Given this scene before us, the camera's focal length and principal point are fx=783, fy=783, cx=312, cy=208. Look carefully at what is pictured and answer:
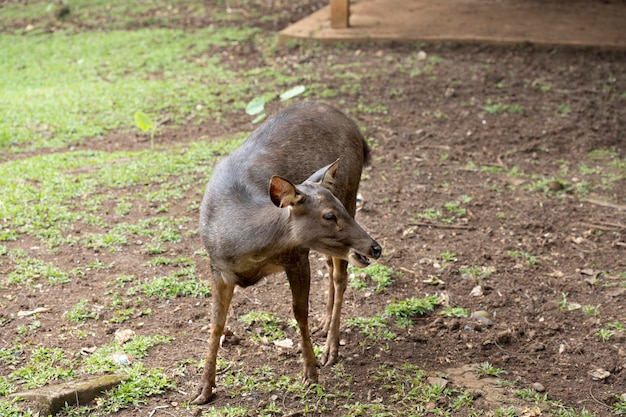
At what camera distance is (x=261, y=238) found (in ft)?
13.2

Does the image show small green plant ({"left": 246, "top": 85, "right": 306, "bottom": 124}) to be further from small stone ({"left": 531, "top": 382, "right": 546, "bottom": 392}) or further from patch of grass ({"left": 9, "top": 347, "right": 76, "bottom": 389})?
small stone ({"left": 531, "top": 382, "right": 546, "bottom": 392})

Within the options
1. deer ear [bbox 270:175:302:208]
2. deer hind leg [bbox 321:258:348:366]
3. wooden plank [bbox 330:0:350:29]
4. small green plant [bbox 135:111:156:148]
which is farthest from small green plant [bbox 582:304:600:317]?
wooden plank [bbox 330:0:350:29]

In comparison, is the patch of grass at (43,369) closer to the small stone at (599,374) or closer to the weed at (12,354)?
the weed at (12,354)

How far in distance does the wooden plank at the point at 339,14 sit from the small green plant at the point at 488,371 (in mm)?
7211

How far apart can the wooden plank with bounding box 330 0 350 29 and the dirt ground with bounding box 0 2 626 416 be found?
567 mm

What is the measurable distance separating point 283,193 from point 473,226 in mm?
2969

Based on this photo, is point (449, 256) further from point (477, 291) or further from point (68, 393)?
point (68, 393)

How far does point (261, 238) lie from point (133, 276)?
1.83m

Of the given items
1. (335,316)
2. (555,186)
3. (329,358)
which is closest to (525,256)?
(555,186)

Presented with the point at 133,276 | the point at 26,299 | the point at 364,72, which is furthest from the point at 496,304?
the point at 364,72

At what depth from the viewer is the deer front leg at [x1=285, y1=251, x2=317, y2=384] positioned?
4184 millimetres

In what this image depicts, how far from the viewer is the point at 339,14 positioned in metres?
10.9

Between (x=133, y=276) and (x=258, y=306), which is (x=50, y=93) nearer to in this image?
(x=133, y=276)

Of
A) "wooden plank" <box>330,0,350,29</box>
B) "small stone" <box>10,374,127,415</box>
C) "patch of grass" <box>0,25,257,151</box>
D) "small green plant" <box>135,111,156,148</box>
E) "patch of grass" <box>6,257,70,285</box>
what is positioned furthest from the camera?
"wooden plank" <box>330,0,350,29</box>
